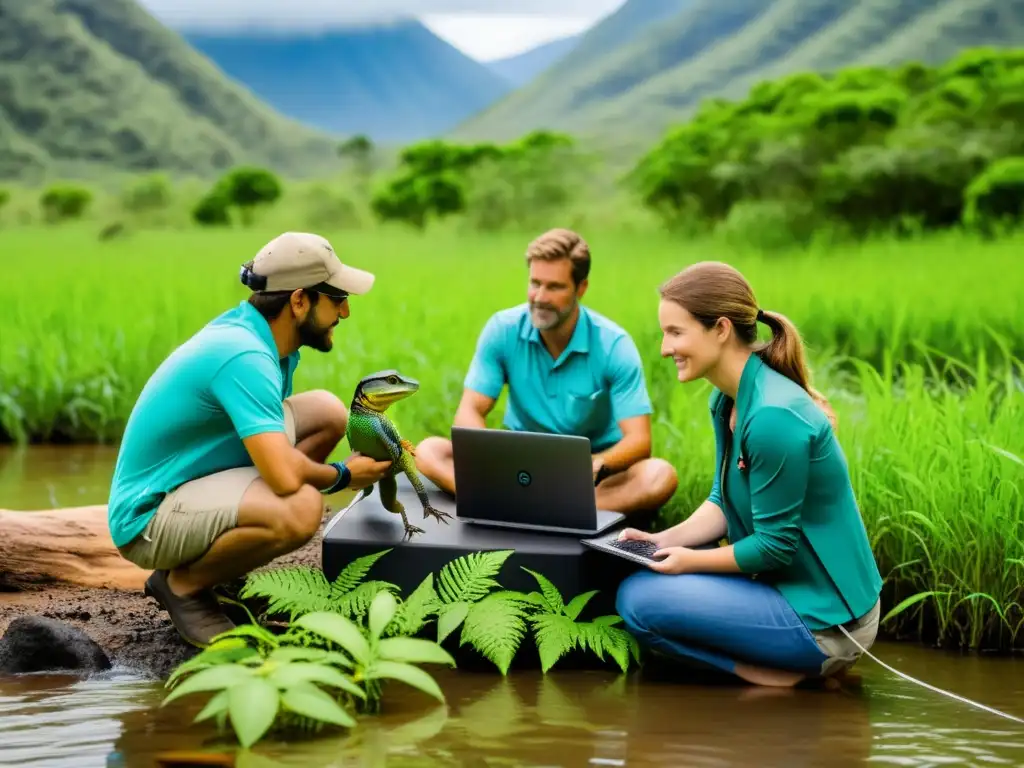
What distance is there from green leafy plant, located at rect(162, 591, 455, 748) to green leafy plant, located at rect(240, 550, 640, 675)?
0.13 meters

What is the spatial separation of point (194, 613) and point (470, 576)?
922 millimetres

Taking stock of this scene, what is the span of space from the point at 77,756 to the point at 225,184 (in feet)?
95.1

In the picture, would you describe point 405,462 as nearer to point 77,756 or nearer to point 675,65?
point 77,756

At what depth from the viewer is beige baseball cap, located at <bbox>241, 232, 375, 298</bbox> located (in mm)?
4164

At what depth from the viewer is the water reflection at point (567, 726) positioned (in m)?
3.39

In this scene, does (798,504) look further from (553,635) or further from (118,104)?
(118,104)

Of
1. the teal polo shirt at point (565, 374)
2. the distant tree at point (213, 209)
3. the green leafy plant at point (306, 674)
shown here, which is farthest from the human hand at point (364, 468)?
the distant tree at point (213, 209)

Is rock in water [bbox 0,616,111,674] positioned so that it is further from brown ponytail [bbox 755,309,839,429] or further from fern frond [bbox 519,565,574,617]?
brown ponytail [bbox 755,309,839,429]

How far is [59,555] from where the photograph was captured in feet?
16.8

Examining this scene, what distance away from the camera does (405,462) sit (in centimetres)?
435

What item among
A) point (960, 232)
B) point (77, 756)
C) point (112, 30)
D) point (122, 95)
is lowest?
point (77, 756)

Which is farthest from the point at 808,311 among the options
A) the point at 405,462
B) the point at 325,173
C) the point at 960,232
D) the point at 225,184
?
the point at 325,173

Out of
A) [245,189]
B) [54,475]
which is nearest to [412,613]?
[54,475]

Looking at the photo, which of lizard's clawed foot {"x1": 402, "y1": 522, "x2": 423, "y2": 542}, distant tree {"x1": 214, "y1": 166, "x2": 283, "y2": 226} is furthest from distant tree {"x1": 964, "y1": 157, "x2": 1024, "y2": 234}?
distant tree {"x1": 214, "y1": 166, "x2": 283, "y2": 226}
